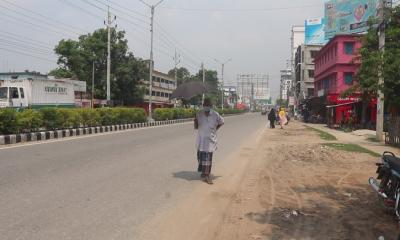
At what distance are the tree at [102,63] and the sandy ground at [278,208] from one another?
162 feet

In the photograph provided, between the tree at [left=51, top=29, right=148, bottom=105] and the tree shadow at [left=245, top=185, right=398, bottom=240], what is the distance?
53543mm

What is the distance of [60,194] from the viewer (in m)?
8.30

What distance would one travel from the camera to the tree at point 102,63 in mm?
61062

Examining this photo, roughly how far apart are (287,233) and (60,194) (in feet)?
12.4

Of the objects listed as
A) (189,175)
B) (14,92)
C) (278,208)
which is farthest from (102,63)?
(278,208)

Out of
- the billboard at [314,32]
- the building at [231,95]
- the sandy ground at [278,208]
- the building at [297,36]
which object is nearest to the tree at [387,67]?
the sandy ground at [278,208]

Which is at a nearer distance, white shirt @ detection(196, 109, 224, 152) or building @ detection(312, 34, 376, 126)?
white shirt @ detection(196, 109, 224, 152)

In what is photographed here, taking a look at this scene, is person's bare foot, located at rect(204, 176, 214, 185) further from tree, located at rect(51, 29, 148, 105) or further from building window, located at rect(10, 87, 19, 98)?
tree, located at rect(51, 29, 148, 105)

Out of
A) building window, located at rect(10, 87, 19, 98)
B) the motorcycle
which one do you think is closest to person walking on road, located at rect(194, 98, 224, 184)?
the motorcycle

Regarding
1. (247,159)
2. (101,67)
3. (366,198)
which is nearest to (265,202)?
(366,198)

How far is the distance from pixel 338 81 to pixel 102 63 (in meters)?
26.8

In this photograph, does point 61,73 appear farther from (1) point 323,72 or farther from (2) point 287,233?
(2) point 287,233

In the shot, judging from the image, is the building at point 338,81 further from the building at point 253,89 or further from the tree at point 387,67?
the building at point 253,89

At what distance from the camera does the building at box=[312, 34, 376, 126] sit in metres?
43.8
